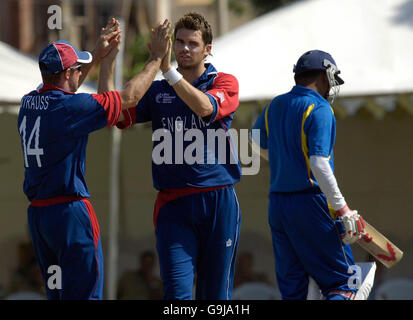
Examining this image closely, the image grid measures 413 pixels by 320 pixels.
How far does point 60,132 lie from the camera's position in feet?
14.8

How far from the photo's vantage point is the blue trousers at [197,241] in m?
4.81

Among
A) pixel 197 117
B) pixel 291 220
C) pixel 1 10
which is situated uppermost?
pixel 1 10

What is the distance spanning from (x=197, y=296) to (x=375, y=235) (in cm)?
113

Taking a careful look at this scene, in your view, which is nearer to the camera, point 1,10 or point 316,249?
point 316,249

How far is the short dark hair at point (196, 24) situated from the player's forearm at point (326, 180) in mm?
925

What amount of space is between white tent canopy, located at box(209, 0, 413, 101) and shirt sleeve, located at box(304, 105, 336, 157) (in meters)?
3.02

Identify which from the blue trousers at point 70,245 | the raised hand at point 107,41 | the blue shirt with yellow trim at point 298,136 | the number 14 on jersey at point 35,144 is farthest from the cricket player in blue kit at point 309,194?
the number 14 on jersey at point 35,144

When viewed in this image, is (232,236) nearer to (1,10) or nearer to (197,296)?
(197,296)

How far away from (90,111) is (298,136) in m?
1.27

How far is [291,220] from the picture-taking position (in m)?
5.09

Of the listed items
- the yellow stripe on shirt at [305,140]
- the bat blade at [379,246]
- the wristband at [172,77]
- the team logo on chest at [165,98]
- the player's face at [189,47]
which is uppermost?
the player's face at [189,47]

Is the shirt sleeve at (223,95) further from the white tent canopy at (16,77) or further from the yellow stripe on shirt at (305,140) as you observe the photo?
the white tent canopy at (16,77)
